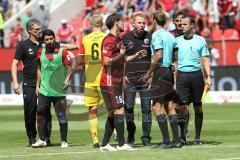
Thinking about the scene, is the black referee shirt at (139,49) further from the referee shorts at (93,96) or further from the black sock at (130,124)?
the referee shorts at (93,96)

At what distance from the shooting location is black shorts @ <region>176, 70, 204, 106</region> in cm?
1617

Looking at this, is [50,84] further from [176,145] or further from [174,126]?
[176,145]

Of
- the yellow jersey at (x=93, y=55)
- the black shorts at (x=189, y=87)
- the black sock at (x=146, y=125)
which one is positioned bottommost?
the black sock at (x=146, y=125)

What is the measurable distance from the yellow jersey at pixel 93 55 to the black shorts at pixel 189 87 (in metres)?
1.59

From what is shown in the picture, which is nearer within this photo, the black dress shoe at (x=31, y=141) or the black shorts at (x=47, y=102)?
the black shorts at (x=47, y=102)

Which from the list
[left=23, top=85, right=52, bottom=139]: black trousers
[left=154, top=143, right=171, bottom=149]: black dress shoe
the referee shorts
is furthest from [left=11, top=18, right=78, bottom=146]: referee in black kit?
[left=154, top=143, right=171, bottom=149]: black dress shoe

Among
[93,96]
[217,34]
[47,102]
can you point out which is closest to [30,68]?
[47,102]

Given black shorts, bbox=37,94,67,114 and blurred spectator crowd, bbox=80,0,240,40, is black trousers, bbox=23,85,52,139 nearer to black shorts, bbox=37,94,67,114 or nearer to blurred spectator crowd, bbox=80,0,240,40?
black shorts, bbox=37,94,67,114

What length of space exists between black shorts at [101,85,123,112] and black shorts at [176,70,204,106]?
1.43 metres

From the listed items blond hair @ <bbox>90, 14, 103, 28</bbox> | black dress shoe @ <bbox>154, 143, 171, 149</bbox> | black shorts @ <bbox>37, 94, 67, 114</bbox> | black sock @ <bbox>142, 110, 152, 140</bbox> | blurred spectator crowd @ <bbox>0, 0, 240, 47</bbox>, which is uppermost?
blurred spectator crowd @ <bbox>0, 0, 240, 47</bbox>

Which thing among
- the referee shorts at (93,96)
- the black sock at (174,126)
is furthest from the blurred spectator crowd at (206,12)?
the black sock at (174,126)

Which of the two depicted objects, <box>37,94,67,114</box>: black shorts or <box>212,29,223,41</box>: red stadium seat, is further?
<box>212,29,223,41</box>: red stadium seat

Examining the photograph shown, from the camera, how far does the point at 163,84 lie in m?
15.5

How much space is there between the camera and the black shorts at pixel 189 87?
53.1 ft
